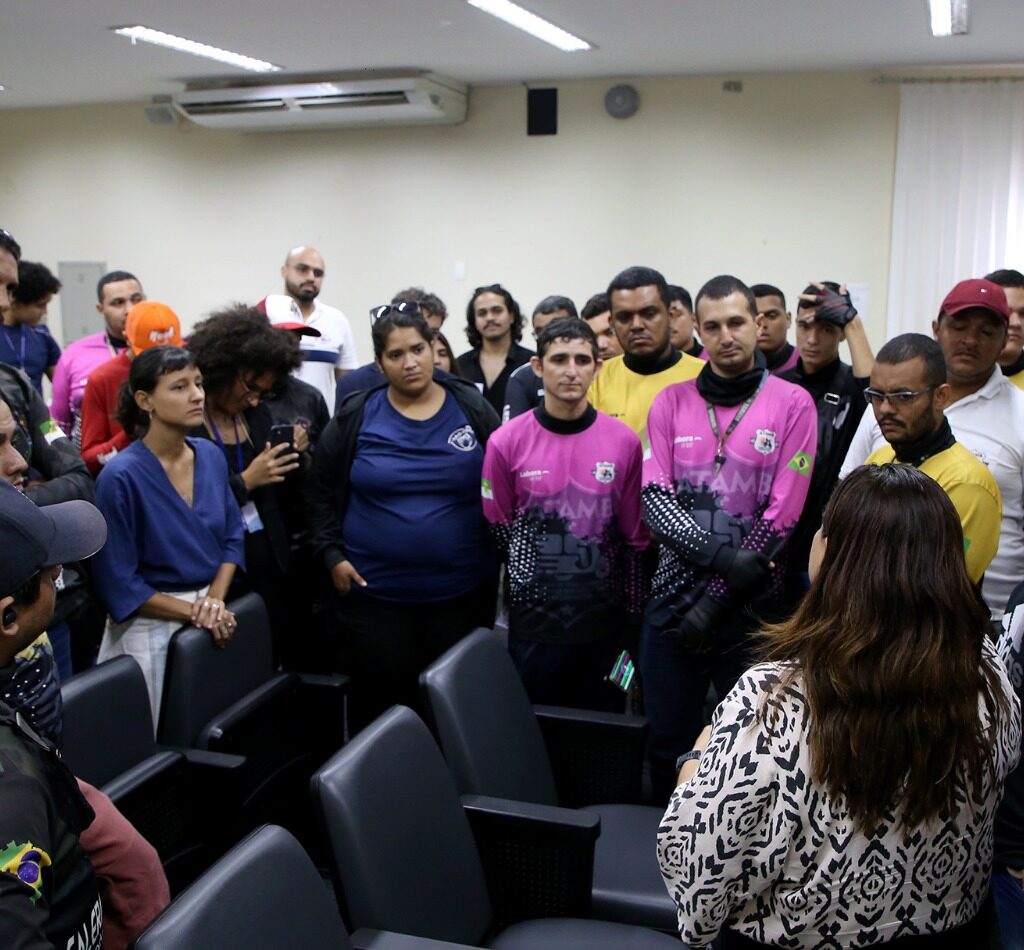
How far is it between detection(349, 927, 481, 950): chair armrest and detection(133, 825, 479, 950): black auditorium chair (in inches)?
0.7

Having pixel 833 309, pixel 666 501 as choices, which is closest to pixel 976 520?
pixel 666 501

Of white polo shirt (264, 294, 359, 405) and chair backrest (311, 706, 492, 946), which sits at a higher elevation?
white polo shirt (264, 294, 359, 405)

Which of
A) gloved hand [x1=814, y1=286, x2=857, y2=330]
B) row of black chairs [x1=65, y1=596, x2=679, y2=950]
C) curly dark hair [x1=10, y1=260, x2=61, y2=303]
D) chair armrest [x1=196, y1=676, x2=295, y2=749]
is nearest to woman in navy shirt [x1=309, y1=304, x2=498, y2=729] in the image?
row of black chairs [x1=65, y1=596, x2=679, y2=950]

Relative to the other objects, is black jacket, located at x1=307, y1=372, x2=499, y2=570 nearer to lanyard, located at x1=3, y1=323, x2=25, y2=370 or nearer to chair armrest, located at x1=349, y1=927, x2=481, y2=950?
chair armrest, located at x1=349, y1=927, x2=481, y2=950

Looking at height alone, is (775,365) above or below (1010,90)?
below

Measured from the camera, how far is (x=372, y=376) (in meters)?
3.57

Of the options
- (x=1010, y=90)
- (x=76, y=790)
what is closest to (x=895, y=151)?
(x=1010, y=90)

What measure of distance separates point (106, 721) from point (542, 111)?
542 centimetres

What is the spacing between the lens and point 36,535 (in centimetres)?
113

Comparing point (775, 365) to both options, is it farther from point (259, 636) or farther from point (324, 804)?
point (324, 804)

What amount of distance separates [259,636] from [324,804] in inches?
41.6

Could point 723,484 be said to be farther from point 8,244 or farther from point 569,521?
point 8,244

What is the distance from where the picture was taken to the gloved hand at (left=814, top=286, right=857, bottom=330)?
3.04m

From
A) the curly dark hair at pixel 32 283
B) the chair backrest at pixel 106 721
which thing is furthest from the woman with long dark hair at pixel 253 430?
the curly dark hair at pixel 32 283
